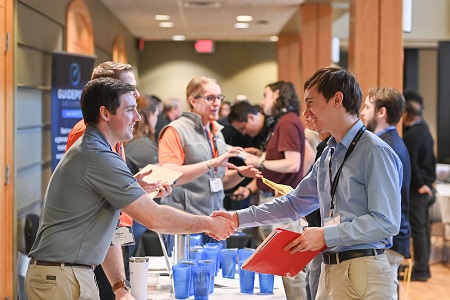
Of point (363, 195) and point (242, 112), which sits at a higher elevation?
point (242, 112)

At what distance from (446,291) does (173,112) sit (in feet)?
15.9

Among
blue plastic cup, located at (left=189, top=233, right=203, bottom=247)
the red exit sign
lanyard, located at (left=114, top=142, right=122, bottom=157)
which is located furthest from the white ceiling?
lanyard, located at (left=114, top=142, right=122, bottom=157)

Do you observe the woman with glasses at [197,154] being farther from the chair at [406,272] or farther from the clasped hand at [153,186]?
the chair at [406,272]

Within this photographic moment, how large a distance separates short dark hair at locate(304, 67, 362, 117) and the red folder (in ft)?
1.67

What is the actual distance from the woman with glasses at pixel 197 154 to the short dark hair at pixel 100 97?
65.0 inches

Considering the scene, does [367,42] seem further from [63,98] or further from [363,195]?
[363,195]

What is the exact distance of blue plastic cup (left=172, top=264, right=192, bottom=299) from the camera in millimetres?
2939

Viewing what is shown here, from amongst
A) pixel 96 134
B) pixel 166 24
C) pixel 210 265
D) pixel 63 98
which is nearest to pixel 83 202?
pixel 96 134

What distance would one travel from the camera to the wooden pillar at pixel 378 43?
6.07 metres

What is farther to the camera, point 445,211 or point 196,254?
point 445,211

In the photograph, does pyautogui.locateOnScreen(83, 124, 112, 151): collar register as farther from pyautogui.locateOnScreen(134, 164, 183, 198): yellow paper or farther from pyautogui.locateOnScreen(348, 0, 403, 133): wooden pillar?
pyautogui.locateOnScreen(348, 0, 403, 133): wooden pillar

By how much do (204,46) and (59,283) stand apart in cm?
1558

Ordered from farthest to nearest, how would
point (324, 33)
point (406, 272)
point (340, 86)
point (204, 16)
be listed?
point (204, 16) → point (324, 33) → point (406, 272) → point (340, 86)

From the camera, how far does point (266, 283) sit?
3080mm
